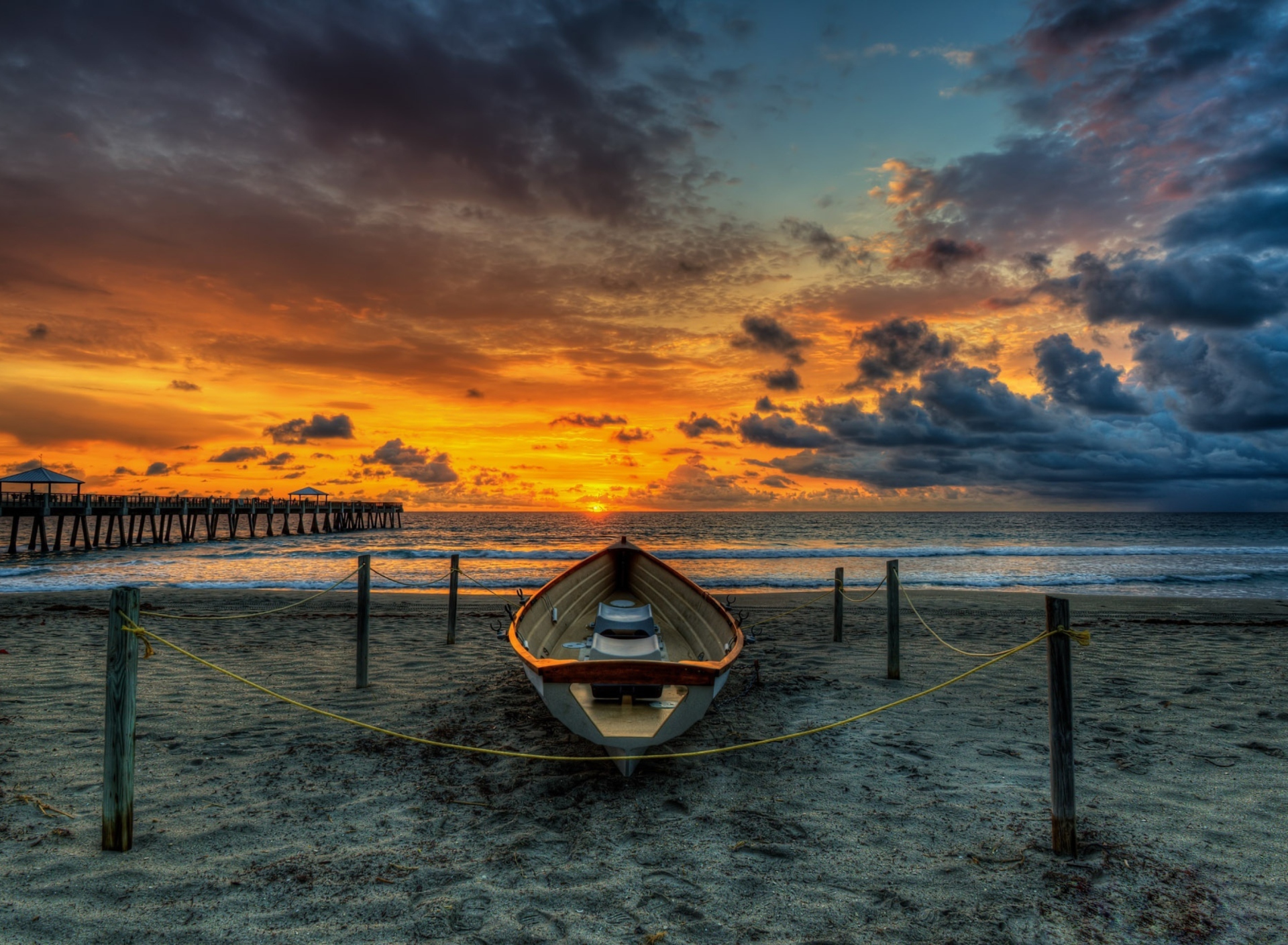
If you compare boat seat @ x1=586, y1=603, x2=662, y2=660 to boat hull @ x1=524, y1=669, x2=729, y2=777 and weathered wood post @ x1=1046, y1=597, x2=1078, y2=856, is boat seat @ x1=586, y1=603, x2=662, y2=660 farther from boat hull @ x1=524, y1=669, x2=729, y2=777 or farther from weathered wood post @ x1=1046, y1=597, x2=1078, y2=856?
weathered wood post @ x1=1046, y1=597, x2=1078, y2=856

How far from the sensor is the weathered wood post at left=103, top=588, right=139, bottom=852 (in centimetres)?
363

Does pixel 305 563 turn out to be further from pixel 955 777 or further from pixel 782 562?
pixel 955 777

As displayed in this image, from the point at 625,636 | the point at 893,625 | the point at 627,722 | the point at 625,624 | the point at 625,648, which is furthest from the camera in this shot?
the point at 893,625

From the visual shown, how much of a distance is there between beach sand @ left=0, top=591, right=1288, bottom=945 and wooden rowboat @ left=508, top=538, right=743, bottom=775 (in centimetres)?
48

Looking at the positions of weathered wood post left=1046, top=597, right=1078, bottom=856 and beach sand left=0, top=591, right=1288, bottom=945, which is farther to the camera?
weathered wood post left=1046, top=597, right=1078, bottom=856

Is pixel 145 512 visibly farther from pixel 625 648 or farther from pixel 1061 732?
pixel 1061 732

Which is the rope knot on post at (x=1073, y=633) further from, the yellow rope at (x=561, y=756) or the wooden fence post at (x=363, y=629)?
the wooden fence post at (x=363, y=629)

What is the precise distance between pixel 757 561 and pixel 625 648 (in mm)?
25254

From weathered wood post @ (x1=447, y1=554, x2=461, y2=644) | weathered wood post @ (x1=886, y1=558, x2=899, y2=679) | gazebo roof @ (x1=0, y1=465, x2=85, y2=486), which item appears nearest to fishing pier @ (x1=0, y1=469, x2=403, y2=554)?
gazebo roof @ (x1=0, y1=465, x2=85, y2=486)

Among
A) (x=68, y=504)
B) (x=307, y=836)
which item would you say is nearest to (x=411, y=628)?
(x=307, y=836)

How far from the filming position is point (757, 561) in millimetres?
30891

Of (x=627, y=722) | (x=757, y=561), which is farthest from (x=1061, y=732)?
(x=757, y=561)

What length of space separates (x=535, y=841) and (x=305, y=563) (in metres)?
25.7

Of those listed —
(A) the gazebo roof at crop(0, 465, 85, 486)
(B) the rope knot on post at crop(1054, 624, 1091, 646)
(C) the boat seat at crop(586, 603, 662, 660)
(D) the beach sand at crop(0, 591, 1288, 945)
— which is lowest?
(D) the beach sand at crop(0, 591, 1288, 945)
